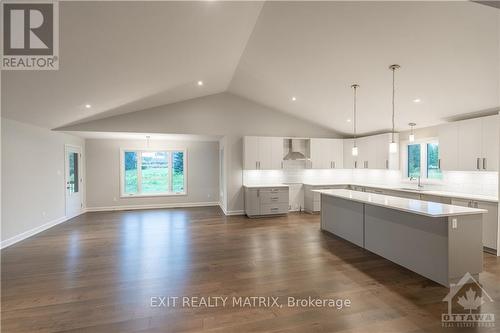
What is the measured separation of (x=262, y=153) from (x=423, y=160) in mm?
4181

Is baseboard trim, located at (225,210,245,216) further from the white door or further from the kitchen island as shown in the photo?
the white door

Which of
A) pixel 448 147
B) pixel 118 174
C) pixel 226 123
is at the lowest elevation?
pixel 118 174

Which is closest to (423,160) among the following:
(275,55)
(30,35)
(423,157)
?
(423,157)

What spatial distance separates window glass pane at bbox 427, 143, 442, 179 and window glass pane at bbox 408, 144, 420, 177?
10.2 inches

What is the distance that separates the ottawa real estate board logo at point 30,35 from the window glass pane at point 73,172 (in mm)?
4506

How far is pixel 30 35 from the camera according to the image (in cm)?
257

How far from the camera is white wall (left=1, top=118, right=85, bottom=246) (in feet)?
14.2

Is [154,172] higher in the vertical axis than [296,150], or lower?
lower

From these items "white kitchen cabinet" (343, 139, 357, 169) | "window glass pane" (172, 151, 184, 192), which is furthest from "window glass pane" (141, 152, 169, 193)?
"white kitchen cabinet" (343, 139, 357, 169)

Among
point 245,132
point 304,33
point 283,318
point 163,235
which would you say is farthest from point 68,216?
point 304,33

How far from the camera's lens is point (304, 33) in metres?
3.46

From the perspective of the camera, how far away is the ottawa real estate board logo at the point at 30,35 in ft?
7.30

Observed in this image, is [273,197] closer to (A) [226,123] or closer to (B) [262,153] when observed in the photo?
(B) [262,153]

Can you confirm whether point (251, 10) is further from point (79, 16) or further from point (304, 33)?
point (79, 16)
